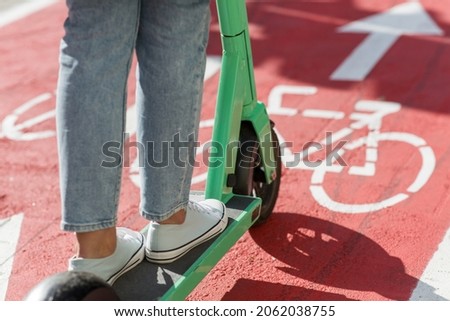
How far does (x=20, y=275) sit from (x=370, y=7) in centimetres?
347

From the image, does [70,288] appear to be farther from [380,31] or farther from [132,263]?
[380,31]

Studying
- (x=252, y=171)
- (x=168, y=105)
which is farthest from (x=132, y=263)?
(x=252, y=171)

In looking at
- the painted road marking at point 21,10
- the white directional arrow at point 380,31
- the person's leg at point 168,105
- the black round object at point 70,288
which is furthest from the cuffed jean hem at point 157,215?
the painted road marking at point 21,10

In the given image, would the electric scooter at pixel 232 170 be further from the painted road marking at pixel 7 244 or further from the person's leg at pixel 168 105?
the painted road marking at pixel 7 244

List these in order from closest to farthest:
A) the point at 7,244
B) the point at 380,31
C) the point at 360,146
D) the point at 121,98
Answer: the point at 121,98
the point at 7,244
the point at 360,146
the point at 380,31

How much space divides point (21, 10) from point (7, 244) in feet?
10.7

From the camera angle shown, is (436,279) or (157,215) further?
(436,279)

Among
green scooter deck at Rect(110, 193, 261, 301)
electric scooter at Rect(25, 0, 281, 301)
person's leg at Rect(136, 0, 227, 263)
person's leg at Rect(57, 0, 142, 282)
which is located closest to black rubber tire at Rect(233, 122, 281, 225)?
electric scooter at Rect(25, 0, 281, 301)

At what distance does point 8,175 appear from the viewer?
3973mm

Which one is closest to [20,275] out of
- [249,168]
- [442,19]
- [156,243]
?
[156,243]

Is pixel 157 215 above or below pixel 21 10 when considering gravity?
above

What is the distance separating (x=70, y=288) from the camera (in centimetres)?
228

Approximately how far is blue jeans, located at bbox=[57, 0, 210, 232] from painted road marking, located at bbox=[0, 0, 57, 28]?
3784 millimetres
